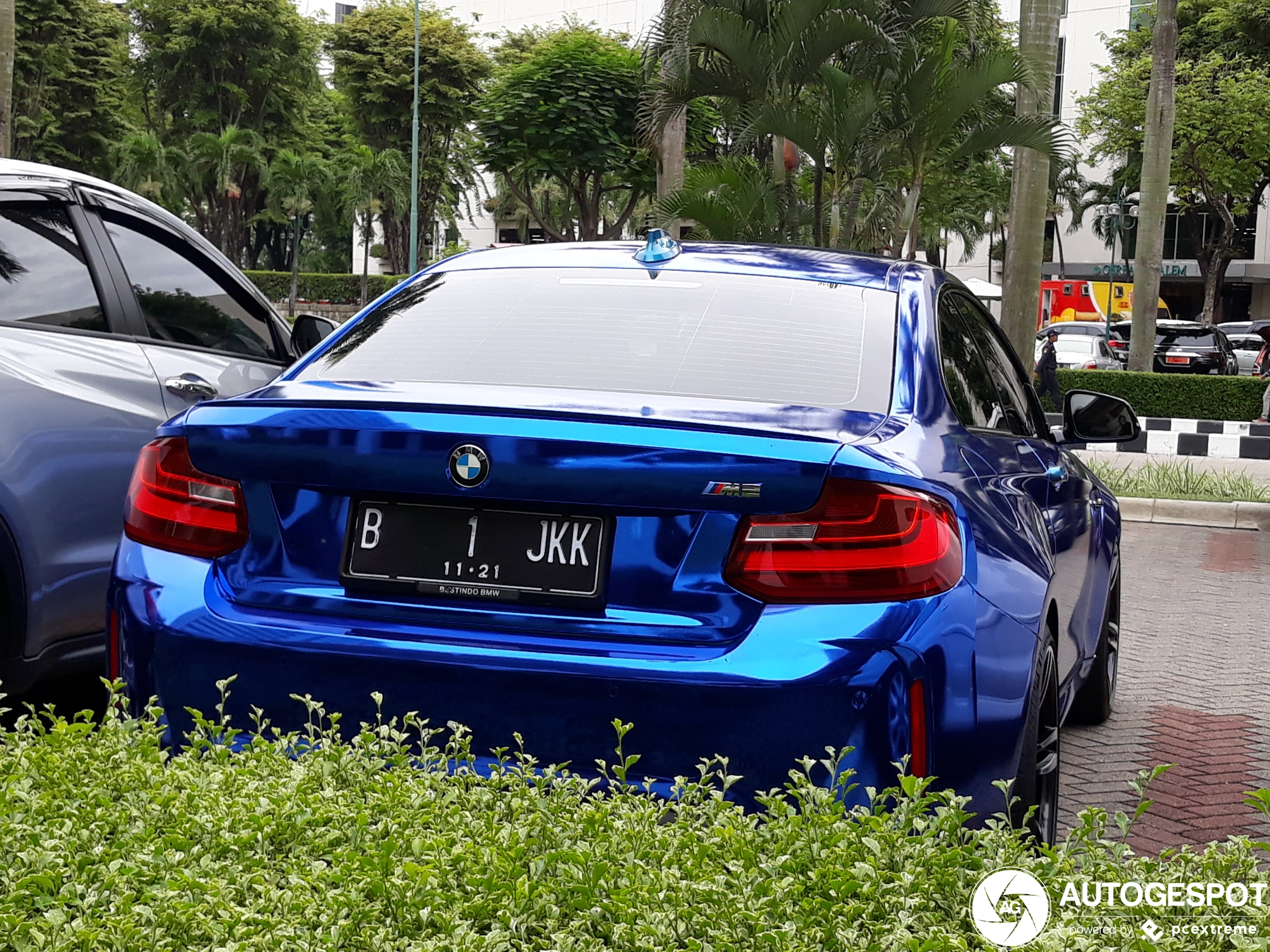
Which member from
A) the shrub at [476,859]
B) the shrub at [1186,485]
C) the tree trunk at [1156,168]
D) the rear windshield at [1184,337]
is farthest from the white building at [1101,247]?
the shrub at [476,859]

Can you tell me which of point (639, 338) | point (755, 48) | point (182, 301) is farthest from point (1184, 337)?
point (639, 338)

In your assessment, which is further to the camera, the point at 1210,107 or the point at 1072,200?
the point at 1072,200

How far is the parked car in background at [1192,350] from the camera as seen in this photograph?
40.3m

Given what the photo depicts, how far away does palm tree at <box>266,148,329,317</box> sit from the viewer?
63.0 m

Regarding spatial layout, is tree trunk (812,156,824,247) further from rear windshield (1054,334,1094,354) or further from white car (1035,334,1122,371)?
rear windshield (1054,334,1094,354)

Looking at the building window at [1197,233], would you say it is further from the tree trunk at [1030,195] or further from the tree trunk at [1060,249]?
the tree trunk at [1030,195]

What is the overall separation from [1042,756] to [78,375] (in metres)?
2.97

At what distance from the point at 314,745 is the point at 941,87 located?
49.8 feet

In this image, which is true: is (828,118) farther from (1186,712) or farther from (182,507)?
(182,507)

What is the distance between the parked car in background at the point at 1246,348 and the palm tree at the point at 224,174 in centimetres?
3649

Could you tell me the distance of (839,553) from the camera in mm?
2779

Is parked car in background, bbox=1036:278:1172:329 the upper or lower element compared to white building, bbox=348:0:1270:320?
lower

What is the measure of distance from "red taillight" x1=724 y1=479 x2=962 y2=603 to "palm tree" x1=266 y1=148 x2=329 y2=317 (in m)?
60.8

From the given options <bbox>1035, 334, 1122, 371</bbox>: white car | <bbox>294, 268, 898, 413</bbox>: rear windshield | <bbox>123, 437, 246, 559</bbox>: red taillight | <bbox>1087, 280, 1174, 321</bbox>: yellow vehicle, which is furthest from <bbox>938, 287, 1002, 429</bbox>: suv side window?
<bbox>1087, 280, 1174, 321</bbox>: yellow vehicle
